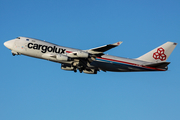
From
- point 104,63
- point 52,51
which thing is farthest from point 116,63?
point 52,51

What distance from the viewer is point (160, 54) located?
5503 centimetres

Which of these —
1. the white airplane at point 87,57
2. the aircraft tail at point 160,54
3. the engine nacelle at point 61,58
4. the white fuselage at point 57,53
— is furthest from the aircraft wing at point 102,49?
the aircraft tail at point 160,54

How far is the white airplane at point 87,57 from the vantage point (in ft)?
156

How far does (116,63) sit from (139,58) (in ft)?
21.9

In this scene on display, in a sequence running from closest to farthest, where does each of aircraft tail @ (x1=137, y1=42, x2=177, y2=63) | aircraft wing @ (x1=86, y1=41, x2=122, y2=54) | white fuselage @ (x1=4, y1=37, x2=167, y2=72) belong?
aircraft wing @ (x1=86, y1=41, x2=122, y2=54)
white fuselage @ (x1=4, y1=37, x2=167, y2=72)
aircraft tail @ (x1=137, y1=42, x2=177, y2=63)

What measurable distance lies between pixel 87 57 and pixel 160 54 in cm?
1769

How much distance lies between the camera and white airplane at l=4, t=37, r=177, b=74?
156 feet

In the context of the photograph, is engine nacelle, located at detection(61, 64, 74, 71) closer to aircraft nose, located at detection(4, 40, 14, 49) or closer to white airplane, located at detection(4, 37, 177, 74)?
white airplane, located at detection(4, 37, 177, 74)

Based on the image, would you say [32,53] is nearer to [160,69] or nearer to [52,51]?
[52,51]

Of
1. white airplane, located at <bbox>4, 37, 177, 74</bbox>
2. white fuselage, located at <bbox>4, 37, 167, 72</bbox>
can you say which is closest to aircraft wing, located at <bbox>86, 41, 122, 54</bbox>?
white airplane, located at <bbox>4, 37, 177, 74</bbox>

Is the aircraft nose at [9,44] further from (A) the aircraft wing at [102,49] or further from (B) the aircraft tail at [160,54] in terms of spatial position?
(B) the aircraft tail at [160,54]

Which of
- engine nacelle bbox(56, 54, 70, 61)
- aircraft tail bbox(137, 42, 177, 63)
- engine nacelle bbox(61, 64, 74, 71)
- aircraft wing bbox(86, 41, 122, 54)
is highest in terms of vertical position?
aircraft tail bbox(137, 42, 177, 63)

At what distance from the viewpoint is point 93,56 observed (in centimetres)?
4753

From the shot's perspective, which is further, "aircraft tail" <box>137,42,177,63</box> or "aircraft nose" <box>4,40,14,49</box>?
"aircraft tail" <box>137,42,177,63</box>
